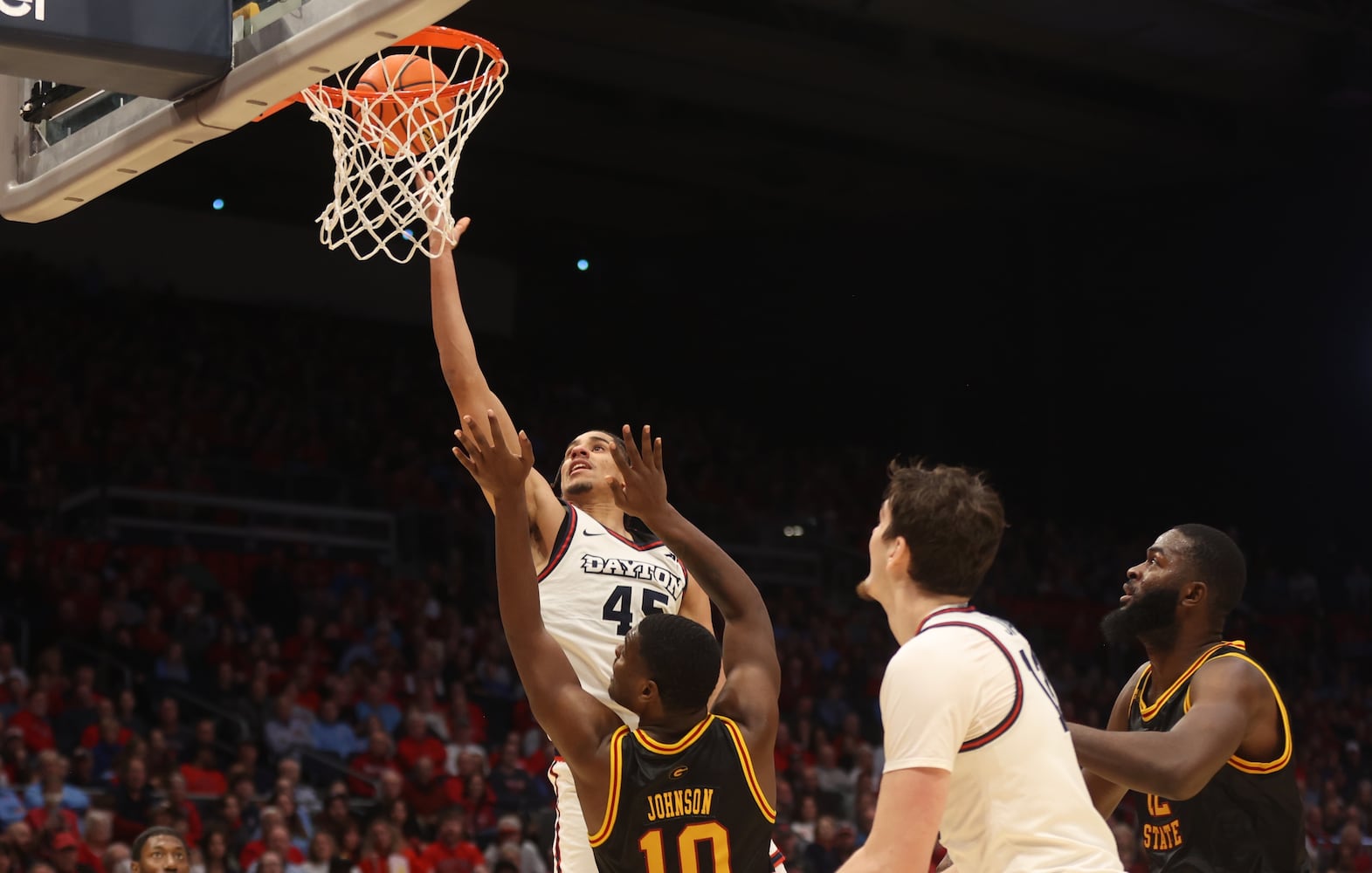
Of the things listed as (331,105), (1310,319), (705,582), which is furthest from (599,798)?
(1310,319)

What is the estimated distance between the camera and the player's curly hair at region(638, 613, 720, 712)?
330 centimetres

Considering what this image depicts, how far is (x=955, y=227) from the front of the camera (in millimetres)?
20812

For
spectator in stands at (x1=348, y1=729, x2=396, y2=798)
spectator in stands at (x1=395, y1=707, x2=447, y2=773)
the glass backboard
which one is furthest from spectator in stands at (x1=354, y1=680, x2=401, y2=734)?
the glass backboard

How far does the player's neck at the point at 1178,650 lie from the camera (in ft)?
13.2

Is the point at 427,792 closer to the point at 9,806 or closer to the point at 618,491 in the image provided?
the point at 9,806

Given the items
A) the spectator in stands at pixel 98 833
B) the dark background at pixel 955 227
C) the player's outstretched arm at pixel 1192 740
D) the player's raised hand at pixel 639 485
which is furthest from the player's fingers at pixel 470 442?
the dark background at pixel 955 227

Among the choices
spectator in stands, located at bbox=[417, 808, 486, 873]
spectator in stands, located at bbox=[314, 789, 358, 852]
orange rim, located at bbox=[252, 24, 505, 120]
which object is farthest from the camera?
spectator in stands, located at bbox=[417, 808, 486, 873]

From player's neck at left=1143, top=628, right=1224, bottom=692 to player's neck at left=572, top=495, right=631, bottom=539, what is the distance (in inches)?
62.4

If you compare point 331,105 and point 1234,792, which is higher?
point 331,105

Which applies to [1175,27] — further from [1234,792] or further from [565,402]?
[1234,792]

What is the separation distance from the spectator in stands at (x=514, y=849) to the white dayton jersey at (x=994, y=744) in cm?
753

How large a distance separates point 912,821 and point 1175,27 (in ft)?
46.0

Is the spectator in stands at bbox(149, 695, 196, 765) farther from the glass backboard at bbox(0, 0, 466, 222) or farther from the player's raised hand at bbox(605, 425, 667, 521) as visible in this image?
the player's raised hand at bbox(605, 425, 667, 521)

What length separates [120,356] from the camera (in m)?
16.1
